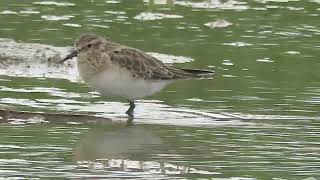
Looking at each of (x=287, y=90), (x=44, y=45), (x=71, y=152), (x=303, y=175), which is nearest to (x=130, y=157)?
(x=71, y=152)

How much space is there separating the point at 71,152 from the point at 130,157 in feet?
1.53

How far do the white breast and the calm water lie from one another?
0.17m

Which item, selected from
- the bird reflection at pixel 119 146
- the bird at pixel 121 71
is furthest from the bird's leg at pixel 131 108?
the bird reflection at pixel 119 146

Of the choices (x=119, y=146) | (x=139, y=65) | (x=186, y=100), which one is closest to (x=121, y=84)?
(x=139, y=65)

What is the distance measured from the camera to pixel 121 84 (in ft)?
38.2

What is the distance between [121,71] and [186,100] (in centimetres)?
73

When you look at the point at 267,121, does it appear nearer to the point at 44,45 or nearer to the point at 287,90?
the point at 287,90

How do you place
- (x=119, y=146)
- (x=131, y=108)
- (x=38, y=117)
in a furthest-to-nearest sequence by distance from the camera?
(x=131, y=108)
(x=38, y=117)
(x=119, y=146)

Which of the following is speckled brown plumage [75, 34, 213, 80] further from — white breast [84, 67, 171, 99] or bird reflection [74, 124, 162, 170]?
bird reflection [74, 124, 162, 170]

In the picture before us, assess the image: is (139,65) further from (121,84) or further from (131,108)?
(131,108)

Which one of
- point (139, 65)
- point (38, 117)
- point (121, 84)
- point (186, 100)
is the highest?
point (139, 65)

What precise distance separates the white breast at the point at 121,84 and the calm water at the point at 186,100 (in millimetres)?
167

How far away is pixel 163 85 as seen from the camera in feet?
39.2

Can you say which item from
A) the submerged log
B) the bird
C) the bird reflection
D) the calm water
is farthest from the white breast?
the submerged log
